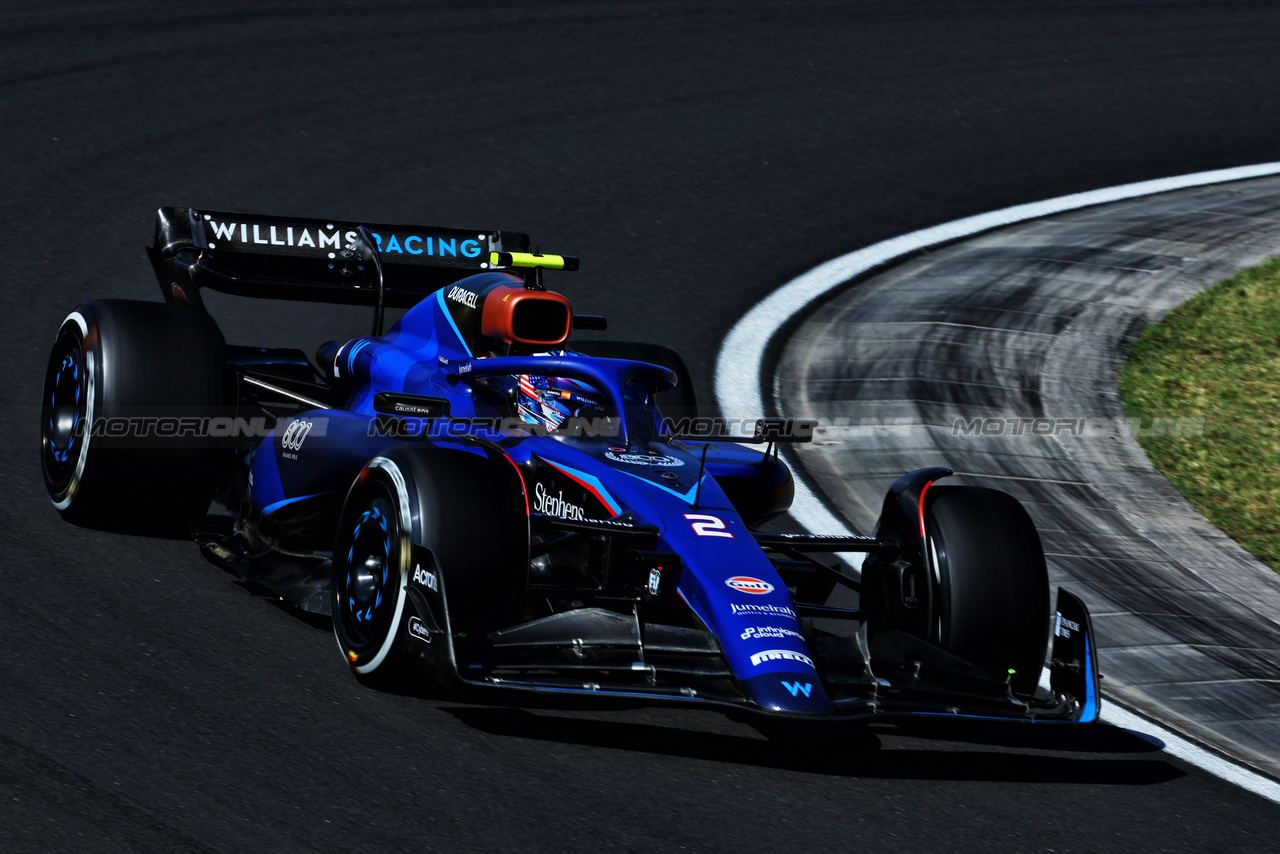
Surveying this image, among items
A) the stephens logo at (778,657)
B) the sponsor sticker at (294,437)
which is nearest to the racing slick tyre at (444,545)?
the stephens logo at (778,657)

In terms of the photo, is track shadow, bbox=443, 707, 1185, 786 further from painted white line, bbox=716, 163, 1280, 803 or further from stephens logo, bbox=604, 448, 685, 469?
stephens logo, bbox=604, 448, 685, 469

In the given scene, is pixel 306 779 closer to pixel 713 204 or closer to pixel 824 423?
pixel 824 423

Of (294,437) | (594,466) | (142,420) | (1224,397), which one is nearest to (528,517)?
(594,466)

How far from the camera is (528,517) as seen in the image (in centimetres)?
475

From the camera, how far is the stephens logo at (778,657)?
4.41 metres

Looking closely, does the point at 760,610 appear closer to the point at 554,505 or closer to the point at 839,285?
the point at 554,505

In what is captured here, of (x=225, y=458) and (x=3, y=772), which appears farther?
(x=225, y=458)

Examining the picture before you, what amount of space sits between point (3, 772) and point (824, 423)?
505 cm

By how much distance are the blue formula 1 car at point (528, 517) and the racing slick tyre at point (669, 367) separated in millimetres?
18

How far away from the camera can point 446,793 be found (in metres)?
4.14

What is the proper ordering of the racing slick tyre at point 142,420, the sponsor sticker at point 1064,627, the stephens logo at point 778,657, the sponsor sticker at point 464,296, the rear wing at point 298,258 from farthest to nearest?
the rear wing at point 298,258 < the sponsor sticker at point 464,296 < the racing slick tyre at point 142,420 < the sponsor sticker at point 1064,627 < the stephens logo at point 778,657

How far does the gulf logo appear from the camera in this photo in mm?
4672

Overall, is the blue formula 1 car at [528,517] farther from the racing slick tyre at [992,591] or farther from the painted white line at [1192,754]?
the painted white line at [1192,754]

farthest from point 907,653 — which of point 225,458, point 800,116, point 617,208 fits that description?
point 800,116
